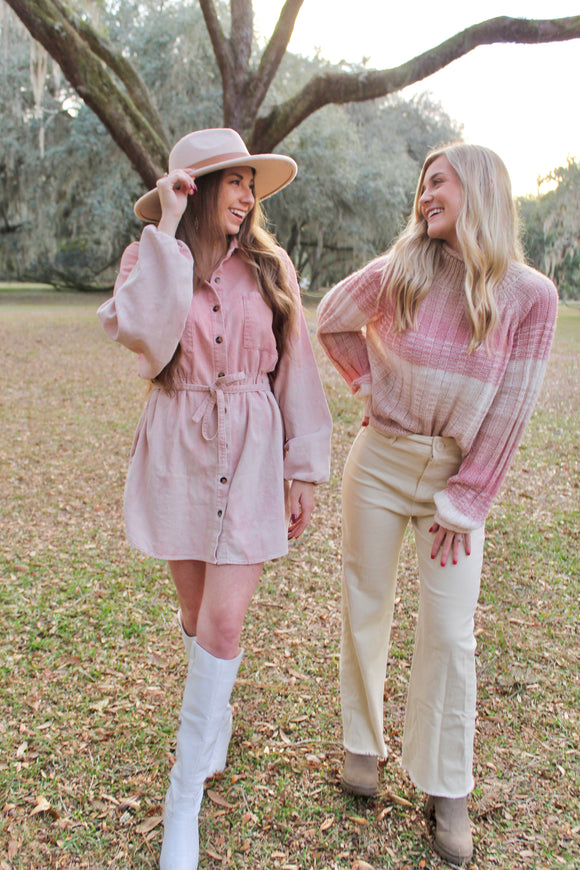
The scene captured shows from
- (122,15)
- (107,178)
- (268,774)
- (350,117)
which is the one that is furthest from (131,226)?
(268,774)

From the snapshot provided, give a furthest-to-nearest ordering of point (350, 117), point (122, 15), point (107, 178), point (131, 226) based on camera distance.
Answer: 1. point (350, 117)
2. point (131, 226)
3. point (107, 178)
4. point (122, 15)

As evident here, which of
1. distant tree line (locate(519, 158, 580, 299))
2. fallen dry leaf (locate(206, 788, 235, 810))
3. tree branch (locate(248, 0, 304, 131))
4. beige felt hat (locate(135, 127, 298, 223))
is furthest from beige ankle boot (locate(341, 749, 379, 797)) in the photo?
distant tree line (locate(519, 158, 580, 299))

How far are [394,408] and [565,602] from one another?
212cm

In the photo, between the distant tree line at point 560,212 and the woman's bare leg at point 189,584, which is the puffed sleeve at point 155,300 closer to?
the woman's bare leg at point 189,584

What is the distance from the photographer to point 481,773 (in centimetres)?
243

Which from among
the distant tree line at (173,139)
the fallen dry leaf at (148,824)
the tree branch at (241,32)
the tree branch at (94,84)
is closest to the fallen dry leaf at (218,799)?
the fallen dry leaf at (148,824)

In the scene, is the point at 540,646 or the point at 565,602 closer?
the point at 540,646

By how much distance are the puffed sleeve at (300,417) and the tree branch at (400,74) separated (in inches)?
190

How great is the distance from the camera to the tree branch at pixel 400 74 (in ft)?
18.6

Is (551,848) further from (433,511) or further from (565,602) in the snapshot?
(565,602)

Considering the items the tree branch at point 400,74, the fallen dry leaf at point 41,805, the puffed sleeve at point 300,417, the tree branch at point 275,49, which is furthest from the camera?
the tree branch at point 275,49

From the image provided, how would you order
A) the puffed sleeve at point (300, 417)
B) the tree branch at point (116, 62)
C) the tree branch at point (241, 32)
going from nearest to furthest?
the puffed sleeve at point (300, 417), the tree branch at point (116, 62), the tree branch at point (241, 32)

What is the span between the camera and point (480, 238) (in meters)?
1.95

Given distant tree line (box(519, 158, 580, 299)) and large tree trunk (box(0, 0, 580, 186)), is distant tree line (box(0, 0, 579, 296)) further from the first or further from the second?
large tree trunk (box(0, 0, 580, 186))
